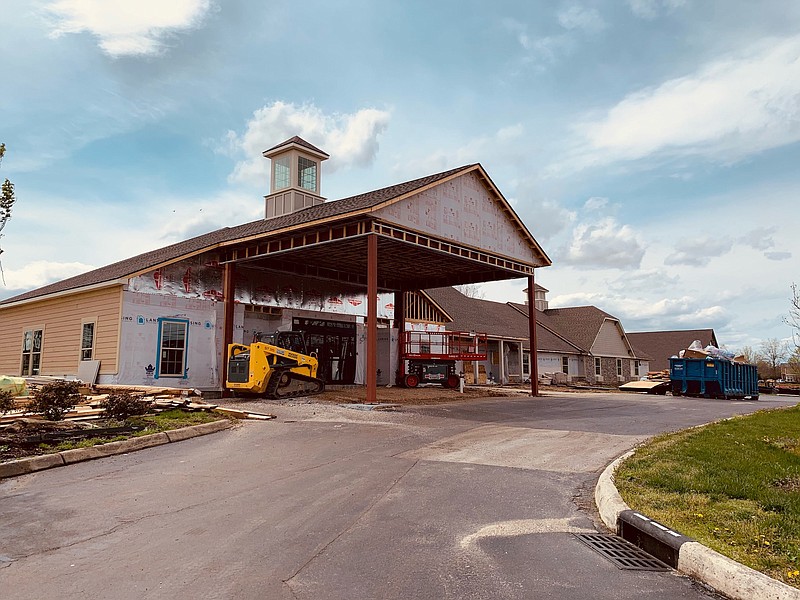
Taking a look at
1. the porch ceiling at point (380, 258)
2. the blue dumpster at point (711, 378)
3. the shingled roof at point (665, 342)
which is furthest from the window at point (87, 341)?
the shingled roof at point (665, 342)

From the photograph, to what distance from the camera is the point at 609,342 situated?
5075 cm

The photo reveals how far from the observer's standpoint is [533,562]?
5094 millimetres

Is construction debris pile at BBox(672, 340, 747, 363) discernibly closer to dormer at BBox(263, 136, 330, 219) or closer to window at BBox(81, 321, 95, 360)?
dormer at BBox(263, 136, 330, 219)

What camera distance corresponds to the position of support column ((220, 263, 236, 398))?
2236 centimetres

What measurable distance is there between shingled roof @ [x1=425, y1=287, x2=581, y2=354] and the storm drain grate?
31.1 m

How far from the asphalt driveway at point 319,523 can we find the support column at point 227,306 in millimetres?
10634

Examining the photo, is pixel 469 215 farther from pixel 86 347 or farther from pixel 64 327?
pixel 64 327

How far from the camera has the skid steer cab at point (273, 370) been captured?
20047 mm

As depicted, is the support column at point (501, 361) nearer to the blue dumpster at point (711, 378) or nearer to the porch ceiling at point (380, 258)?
the blue dumpster at point (711, 378)

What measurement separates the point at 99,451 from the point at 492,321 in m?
35.1

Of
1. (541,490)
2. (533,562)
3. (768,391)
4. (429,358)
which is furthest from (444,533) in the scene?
(768,391)

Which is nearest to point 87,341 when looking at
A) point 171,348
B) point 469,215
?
point 171,348

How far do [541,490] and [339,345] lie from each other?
68.7ft

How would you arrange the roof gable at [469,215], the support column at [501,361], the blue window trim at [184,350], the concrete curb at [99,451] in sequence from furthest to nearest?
1. the support column at [501,361]
2. the blue window trim at [184,350]
3. the roof gable at [469,215]
4. the concrete curb at [99,451]
